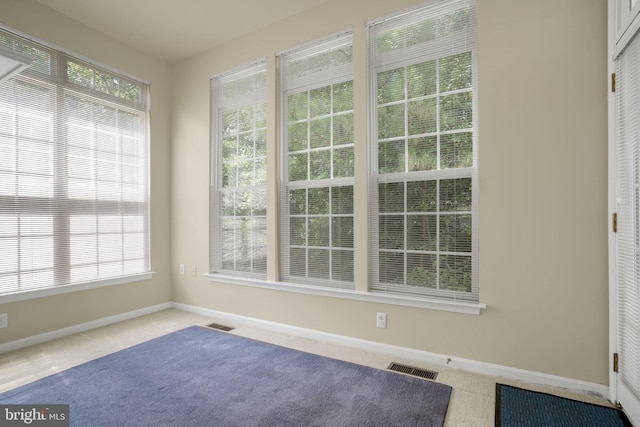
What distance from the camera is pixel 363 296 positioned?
9.50 ft

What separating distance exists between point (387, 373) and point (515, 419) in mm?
844

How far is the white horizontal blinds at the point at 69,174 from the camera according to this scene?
2.97 metres

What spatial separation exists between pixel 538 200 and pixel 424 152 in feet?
2.92

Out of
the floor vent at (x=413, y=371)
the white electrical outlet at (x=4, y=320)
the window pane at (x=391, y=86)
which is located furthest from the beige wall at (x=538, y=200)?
the white electrical outlet at (x=4, y=320)

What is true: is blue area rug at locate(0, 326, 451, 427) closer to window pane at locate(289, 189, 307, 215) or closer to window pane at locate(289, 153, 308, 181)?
window pane at locate(289, 189, 307, 215)

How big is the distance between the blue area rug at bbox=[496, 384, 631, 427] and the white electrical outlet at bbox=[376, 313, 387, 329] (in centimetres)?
94

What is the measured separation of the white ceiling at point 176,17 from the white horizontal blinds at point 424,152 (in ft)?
3.41

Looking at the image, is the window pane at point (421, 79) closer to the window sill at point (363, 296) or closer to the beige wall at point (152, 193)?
the window sill at point (363, 296)

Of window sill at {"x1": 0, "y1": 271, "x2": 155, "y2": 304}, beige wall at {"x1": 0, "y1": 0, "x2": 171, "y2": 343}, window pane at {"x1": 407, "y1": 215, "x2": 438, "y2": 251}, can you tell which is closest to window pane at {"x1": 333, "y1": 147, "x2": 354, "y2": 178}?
window pane at {"x1": 407, "y1": 215, "x2": 438, "y2": 251}

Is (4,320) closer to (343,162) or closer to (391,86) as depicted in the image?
(343,162)

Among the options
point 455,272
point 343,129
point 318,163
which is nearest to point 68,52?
point 318,163

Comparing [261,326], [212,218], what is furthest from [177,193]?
[261,326]

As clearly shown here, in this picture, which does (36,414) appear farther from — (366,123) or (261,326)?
(366,123)

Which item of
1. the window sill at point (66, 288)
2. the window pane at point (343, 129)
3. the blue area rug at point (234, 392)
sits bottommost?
the blue area rug at point (234, 392)
